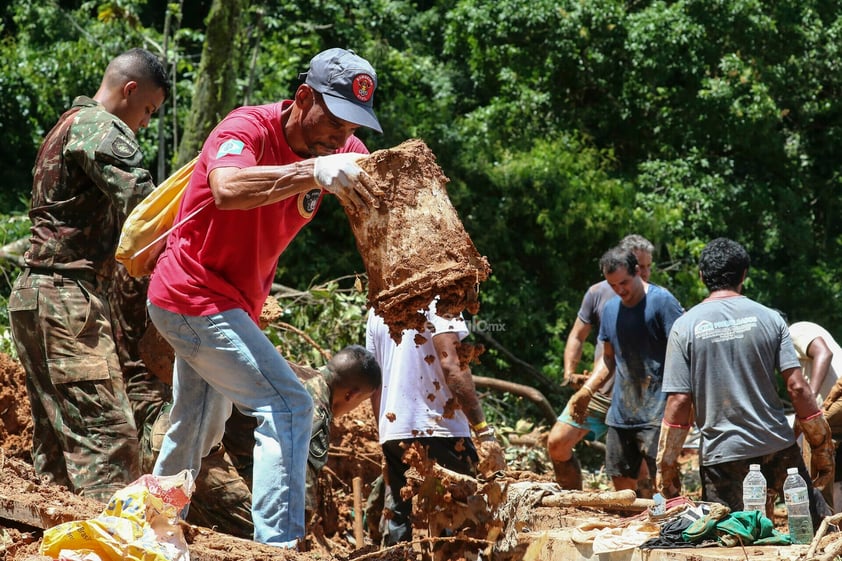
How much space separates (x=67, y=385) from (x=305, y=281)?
8.22m

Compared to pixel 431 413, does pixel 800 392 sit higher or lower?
higher

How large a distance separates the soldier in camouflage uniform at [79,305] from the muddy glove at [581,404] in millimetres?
4022

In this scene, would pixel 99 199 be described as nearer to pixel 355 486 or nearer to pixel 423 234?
pixel 423 234

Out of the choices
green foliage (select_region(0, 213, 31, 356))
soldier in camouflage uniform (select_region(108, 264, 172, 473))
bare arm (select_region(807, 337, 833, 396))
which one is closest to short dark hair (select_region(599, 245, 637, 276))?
bare arm (select_region(807, 337, 833, 396))

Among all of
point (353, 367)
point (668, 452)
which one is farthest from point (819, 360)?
point (353, 367)

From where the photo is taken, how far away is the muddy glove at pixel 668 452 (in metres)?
5.61

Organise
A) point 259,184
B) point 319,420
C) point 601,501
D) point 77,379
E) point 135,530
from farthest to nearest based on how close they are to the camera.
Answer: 1. point 319,420
2. point 601,501
3. point 77,379
4. point 259,184
5. point 135,530

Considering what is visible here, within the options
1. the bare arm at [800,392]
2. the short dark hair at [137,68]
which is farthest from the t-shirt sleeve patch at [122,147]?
the bare arm at [800,392]

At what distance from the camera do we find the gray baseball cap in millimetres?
3921

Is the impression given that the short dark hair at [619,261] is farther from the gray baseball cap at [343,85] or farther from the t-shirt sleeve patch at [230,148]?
the t-shirt sleeve patch at [230,148]

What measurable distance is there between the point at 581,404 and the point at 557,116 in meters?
10.5

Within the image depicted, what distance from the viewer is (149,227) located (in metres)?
4.23

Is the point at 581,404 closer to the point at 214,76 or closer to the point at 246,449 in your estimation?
the point at 246,449

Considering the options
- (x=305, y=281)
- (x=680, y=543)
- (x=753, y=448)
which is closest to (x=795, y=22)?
(x=305, y=281)
